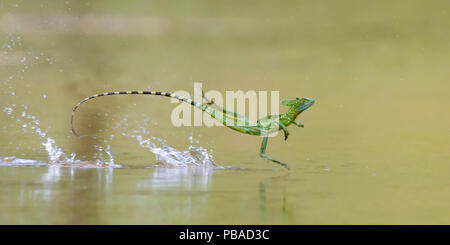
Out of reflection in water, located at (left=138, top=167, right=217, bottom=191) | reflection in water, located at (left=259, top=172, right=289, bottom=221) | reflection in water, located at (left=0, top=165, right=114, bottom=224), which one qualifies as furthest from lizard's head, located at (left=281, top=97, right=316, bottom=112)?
reflection in water, located at (left=0, top=165, right=114, bottom=224)

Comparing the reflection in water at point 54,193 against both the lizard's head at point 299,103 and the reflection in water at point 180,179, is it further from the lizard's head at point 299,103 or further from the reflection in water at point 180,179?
the lizard's head at point 299,103

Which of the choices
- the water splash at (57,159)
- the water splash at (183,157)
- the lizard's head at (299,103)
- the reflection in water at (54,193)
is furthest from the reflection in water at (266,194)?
the water splash at (57,159)

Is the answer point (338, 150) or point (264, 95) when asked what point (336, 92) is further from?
point (338, 150)

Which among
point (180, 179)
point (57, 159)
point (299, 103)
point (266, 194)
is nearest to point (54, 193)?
point (180, 179)

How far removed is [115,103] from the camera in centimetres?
1172

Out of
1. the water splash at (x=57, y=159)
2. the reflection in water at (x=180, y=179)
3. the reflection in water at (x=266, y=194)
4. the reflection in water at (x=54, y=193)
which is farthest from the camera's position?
the water splash at (x=57, y=159)

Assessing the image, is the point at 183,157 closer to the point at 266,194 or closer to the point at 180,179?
the point at 180,179

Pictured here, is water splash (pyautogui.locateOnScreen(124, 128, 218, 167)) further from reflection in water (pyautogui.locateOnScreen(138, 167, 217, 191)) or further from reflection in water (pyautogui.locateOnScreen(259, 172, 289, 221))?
reflection in water (pyautogui.locateOnScreen(259, 172, 289, 221))

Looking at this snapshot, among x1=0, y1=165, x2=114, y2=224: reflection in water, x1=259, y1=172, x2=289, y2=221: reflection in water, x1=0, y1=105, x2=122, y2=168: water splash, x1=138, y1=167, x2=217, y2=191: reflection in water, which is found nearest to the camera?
x1=0, y1=165, x2=114, y2=224: reflection in water

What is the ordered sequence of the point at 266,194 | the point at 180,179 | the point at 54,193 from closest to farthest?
the point at 54,193
the point at 266,194
the point at 180,179

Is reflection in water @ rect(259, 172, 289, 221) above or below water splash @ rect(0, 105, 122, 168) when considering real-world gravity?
below

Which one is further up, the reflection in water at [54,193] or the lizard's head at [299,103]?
the lizard's head at [299,103]

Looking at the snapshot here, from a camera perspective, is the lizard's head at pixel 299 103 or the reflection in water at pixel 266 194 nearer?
the reflection in water at pixel 266 194
